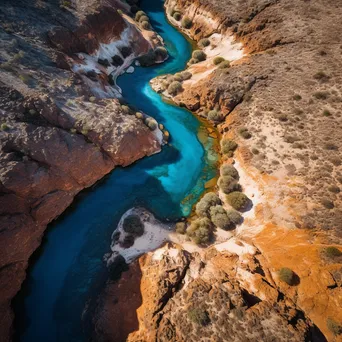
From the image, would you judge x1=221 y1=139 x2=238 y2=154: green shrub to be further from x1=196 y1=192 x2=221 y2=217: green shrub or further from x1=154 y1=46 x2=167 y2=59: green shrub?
x1=154 y1=46 x2=167 y2=59: green shrub

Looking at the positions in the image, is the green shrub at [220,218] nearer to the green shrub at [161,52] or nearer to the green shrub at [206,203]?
the green shrub at [206,203]

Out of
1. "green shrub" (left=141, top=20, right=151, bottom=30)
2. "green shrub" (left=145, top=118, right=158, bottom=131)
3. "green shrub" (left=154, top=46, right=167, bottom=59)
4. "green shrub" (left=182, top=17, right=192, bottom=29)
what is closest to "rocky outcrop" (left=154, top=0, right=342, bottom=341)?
"green shrub" (left=182, top=17, right=192, bottom=29)

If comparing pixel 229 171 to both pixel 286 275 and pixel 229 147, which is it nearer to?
pixel 229 147

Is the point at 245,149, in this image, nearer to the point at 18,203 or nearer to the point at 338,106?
the point at 338,106

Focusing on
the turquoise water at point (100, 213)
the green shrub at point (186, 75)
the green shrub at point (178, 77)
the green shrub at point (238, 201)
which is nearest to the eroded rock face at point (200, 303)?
the turquoise water at point (100, 213)

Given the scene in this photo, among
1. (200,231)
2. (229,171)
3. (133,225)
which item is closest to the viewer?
(200,231)

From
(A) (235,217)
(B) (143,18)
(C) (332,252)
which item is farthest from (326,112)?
(B) (143,18)

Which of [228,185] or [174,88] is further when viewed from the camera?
[174,88]
